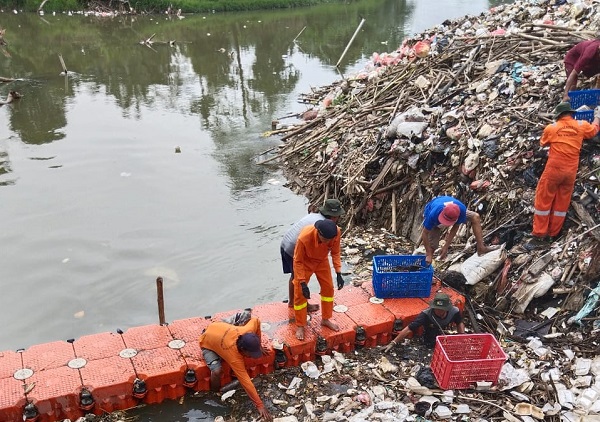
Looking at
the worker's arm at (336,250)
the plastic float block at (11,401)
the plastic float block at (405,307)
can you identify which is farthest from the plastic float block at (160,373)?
the plastic float block at (405,307)

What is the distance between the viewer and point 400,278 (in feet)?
18.5

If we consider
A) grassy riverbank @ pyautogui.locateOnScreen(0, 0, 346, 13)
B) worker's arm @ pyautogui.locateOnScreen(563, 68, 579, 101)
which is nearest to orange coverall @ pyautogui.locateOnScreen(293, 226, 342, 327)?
worker's arm @ pyautogui.locateOnScreen(563, 68, 579, 101)

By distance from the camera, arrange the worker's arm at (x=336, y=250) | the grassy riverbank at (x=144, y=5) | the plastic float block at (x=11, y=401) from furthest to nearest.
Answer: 1. the grassy riverbank at (x=144, y=5)
2. the worker's arm at (x=336, y=250)
3. the plastic float block at (x=11, y=401)

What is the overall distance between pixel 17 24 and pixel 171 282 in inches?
1128

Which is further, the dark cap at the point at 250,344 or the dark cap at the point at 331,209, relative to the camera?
the dark cap at the point at 331,209

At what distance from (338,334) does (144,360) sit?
6.22 feet

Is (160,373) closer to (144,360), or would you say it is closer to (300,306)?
(144,360)

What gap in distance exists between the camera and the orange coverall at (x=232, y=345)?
14.5 ft

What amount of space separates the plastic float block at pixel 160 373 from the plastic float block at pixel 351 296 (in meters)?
1.90

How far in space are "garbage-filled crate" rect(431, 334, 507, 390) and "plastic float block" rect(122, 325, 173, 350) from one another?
2595 mm

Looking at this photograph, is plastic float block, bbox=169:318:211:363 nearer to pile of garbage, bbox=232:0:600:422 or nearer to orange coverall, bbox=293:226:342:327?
pile of garbage, bbox=232:0:600:422

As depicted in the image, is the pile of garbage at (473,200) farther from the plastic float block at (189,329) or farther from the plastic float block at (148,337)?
the plastic float block at (148,337)

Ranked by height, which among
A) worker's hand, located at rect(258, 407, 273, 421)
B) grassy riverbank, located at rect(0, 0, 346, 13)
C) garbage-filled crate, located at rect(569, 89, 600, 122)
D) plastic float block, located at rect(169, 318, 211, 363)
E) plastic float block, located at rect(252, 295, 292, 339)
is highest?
grassy riverbank, located at rect(0, 0, 346, 13)

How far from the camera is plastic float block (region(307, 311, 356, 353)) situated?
5176 millimetres
